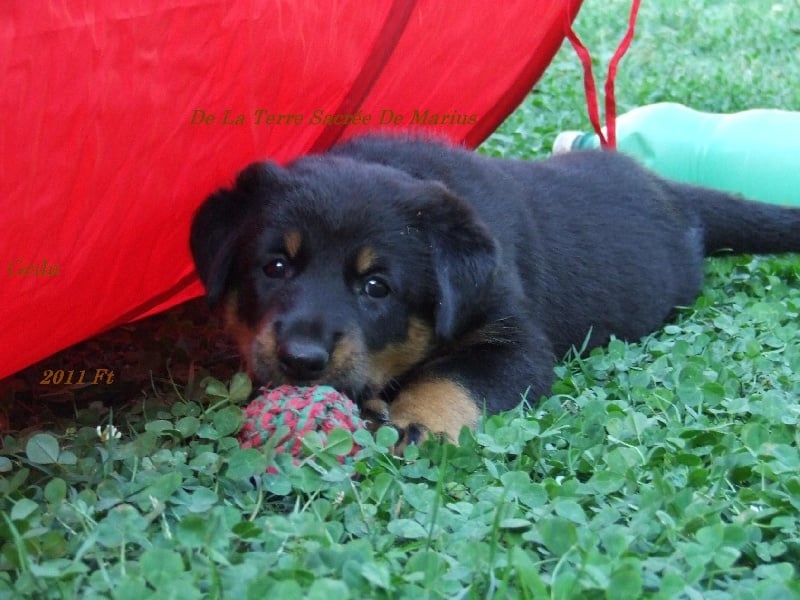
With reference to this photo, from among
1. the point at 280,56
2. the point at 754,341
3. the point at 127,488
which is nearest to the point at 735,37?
the point at 754,341

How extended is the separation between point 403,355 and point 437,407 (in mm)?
218

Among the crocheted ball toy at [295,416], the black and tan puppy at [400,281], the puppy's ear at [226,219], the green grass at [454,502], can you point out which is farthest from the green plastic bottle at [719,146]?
the crocheted ball toy at [295,416]

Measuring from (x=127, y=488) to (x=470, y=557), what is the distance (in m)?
0.72

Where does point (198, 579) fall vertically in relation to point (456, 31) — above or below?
below

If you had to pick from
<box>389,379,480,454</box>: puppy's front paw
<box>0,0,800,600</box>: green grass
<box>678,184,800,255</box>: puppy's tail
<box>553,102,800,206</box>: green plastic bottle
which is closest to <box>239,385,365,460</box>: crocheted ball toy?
<box>0,0,800,600</box>: green grass

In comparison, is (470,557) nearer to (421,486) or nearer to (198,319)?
(421,486)

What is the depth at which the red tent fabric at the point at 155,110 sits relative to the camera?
7.49 feet

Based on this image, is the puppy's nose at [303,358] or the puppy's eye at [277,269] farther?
the puppy's eye at [277,269]

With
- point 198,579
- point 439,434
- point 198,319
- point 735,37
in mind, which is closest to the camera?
point 198,579

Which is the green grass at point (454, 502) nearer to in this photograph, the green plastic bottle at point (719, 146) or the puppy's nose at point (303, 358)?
the puppy's nose at point (303, 358)

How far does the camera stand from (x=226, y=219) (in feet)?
9.38

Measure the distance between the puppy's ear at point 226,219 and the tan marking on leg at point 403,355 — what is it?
1.57 feet

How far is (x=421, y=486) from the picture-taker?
2.15 metres

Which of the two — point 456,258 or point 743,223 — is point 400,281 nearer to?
point 456,258
